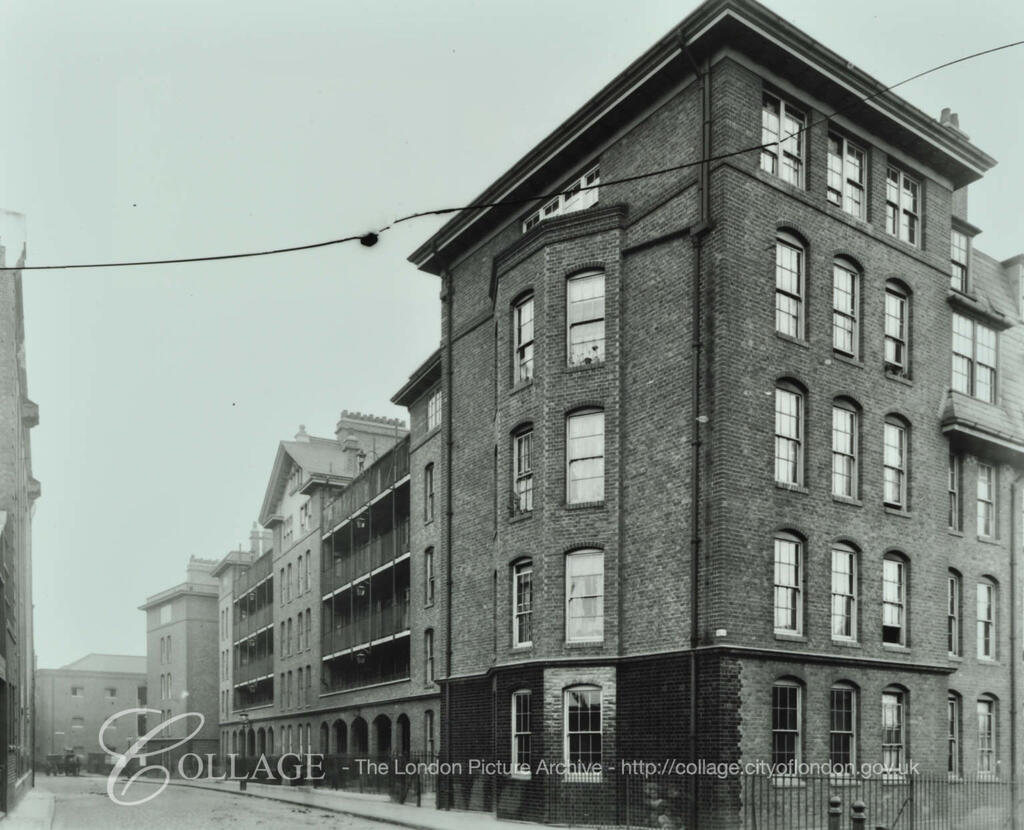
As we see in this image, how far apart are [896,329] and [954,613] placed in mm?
6851

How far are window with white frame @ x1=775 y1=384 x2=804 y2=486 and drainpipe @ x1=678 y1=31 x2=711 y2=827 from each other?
1.75 m

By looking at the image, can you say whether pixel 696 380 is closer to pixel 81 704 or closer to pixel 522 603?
pixel 522 603

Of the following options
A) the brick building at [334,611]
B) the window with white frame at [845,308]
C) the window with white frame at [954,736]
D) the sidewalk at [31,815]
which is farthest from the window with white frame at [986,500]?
the sidewalk at [31,815]

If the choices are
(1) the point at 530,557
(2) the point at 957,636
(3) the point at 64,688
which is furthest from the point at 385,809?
(3) the point at 64,688

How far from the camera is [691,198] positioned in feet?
74.1

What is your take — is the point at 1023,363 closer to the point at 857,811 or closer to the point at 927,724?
the point at 927,724

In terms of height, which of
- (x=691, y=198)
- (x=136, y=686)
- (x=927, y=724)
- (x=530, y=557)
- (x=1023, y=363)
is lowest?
(x=136, y=686)

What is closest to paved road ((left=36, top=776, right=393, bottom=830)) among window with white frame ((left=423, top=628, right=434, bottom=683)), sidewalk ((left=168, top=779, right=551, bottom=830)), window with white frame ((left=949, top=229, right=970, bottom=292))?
sidewalk ((left=168, top=779, right=551, bottom=830))

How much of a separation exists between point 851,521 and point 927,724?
14.7ft

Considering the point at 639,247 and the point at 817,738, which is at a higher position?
the point at 639,247

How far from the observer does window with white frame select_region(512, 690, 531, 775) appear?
24172mm

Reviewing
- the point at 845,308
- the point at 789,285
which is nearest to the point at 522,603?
the point at 789,285

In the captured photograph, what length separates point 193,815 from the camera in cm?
2939

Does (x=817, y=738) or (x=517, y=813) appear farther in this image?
(x=517, y=813)
